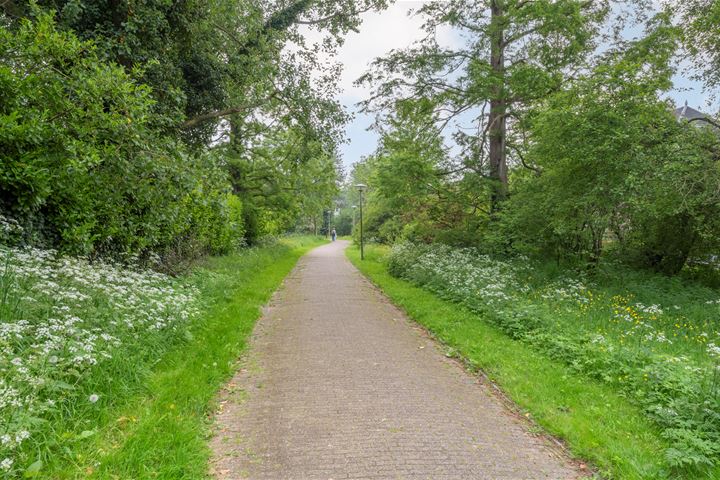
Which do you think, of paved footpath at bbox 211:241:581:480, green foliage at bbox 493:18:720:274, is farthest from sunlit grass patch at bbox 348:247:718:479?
green foliage at bbox 493:18:720:274

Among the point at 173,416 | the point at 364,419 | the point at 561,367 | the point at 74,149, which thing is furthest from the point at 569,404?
the point at 74,149

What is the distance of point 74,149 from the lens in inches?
194

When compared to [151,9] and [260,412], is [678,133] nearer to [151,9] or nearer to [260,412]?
[260,412]

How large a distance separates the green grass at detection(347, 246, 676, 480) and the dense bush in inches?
193

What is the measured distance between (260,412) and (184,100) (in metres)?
6.91

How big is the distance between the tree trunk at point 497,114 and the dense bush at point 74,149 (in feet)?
30.9

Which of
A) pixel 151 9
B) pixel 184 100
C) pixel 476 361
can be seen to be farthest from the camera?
pixel 184 100

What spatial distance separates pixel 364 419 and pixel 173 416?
5.44 feet

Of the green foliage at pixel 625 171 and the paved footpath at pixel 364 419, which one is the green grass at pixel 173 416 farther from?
the green foliage at pixel 625 171

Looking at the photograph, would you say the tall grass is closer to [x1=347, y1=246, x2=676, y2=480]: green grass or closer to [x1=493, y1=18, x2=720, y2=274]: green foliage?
[x1=347, y1=246, x2=676, y2=480]: green grass

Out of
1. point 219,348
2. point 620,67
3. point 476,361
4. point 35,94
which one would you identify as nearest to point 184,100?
point 35,94

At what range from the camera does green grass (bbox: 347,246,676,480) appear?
3017mm

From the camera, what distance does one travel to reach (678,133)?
8.38 metres

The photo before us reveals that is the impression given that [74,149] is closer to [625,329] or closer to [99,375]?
[99,375]
